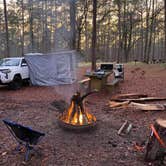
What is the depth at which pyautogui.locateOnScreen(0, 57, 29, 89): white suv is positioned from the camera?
9586mm

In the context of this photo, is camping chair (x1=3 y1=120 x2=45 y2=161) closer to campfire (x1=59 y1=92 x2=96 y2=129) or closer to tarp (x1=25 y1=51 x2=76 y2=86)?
campfire (x1=59 y1=92 x2=96 y2=129)

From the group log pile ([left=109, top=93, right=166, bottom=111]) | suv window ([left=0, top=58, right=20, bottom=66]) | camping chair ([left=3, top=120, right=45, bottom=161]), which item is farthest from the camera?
suv window ([left=0, top=58, right=20, bottom=66])

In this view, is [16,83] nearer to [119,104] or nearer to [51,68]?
[51,68]

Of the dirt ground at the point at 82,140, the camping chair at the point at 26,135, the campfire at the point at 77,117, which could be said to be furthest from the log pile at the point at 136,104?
the camping chair at the point at 26,135

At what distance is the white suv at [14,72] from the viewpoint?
9.59 m

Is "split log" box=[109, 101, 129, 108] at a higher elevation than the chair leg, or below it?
below

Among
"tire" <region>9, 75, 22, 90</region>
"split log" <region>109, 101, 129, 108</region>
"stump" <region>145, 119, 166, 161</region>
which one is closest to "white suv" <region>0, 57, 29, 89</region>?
"tire" <region>9, 75, 22, 90</region>

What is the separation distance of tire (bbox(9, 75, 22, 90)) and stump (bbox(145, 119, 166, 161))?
7.91m

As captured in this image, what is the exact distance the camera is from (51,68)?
1135 cm

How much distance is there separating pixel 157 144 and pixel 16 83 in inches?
321

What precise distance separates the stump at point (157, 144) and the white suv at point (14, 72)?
7.78 meters

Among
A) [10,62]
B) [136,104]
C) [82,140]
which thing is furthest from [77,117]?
[10,62]

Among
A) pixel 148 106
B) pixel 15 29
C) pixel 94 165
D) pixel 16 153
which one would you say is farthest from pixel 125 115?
pixel 15 29

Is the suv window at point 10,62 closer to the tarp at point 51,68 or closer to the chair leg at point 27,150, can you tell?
the tarp at point 51,68
